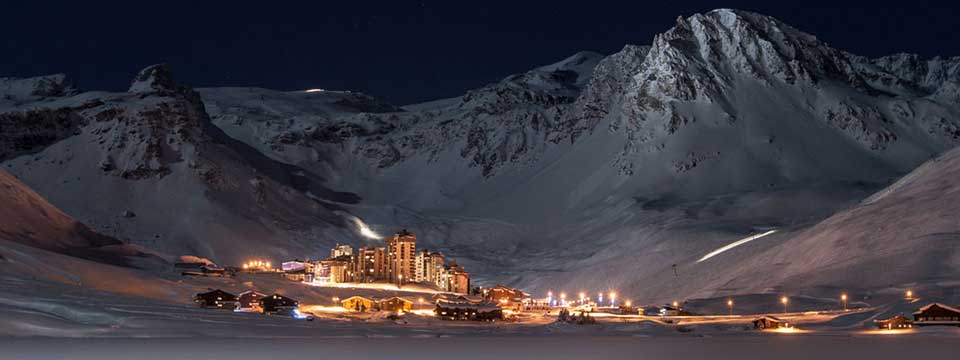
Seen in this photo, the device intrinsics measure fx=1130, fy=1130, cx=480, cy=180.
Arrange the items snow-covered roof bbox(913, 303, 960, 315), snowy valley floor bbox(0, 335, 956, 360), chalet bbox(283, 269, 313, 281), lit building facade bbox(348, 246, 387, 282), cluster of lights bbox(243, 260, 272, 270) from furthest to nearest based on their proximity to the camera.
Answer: cluster of lights bbox(243, 260, 272, 270)
lit building facade bbox(348, 246, 387, 282)
chalet bbox(283, 269, 313, 281)
snow-covered roof bbox(913, 303, 960, 315)
snowy valley floor bbox(0, 335, 956, 360)

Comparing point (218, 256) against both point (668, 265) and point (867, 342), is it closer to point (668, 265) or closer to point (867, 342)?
point (668, 265)

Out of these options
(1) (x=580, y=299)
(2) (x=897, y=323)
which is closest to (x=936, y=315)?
(2) (x=897, y=323)

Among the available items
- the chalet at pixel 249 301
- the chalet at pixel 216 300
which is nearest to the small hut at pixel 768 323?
the chalet at pixel 249 301

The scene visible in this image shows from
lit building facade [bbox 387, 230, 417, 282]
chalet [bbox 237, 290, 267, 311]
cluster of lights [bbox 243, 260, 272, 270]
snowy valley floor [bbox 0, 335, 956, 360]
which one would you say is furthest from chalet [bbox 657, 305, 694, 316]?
cluster of lights [bbox 243, 260, 272, 270]

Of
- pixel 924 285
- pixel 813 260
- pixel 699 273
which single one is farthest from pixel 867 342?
pixel 699 273

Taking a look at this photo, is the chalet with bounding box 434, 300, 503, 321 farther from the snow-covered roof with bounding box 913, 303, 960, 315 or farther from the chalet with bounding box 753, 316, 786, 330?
the snow-covered roof with bounding box 913, 303, 960, 315

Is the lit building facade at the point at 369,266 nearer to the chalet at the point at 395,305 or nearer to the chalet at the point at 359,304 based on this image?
the chalet at the point at 359,304
